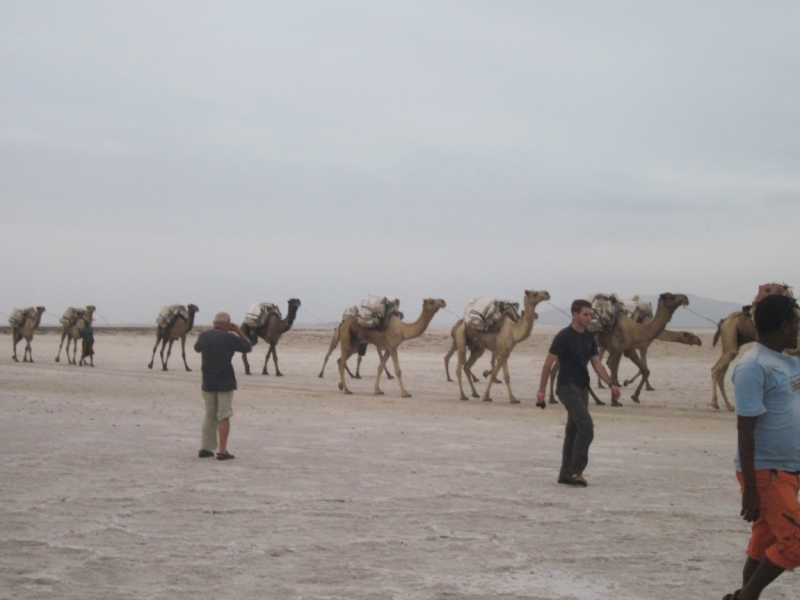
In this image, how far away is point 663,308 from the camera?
20.0 meters

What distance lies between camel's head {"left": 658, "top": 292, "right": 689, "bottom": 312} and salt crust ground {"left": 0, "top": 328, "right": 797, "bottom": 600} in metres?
3.75

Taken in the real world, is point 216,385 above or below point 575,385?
below

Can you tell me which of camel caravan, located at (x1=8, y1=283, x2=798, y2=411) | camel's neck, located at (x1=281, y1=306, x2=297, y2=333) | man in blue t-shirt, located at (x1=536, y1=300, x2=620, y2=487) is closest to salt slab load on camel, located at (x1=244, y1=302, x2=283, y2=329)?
camel's neck, located at (x1=281, y1=306, x2=297, y2=333)

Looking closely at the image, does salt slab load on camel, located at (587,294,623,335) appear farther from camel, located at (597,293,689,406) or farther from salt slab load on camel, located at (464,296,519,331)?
salt slab load on camel, located at (464,296,519,331)

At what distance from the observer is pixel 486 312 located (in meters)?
19.7

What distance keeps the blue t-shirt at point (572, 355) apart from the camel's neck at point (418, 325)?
11.2m

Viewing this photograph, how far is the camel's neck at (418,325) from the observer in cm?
2088

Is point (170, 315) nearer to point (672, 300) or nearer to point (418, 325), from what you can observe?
point (418, 325)

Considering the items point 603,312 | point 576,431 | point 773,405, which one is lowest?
point 576,431

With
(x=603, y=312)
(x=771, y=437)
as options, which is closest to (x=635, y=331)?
(x=603, y=312)

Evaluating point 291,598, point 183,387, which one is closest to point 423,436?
point 291,598

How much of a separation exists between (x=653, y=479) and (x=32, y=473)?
264 inches

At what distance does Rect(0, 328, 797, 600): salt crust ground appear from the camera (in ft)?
20.4

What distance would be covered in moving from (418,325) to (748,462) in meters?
16.1
